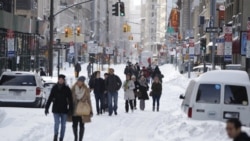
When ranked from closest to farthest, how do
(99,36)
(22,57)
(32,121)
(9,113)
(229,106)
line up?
(229,106) < (32,121) < (9,113) < (22,57) < (99,36)

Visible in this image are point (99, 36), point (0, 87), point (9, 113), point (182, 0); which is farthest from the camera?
point (99, 36)

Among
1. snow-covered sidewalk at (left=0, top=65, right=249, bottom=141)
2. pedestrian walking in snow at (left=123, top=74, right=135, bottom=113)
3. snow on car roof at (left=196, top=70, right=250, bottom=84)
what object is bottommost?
snow-covered sidewalk at (left=0, top=65, right=249, bottom=141)

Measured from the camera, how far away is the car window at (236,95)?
1738 centimetres

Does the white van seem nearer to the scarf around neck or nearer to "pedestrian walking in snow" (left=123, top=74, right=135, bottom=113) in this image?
the scarf around neck

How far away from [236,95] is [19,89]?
11.9 metres

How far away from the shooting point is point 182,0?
153500 mm

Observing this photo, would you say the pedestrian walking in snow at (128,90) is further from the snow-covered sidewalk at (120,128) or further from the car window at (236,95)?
the car window at (236,95)

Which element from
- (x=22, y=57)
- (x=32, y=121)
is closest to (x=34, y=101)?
(x=32, y=121)

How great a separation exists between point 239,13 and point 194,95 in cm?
3547

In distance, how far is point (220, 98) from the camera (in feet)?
57.3

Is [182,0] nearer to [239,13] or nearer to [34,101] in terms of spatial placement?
[239,13]

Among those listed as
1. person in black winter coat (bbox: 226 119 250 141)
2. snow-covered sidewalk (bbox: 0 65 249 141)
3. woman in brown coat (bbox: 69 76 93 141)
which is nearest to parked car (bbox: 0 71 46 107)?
snow-covered sidewalk (bbox: 0 65 249 141)

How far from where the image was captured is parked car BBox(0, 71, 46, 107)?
27.1 m

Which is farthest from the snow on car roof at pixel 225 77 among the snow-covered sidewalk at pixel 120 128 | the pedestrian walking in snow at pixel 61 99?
the pedestrian walking in snow at pixel 61 99
